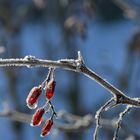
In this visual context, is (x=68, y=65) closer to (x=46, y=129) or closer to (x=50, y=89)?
(x=50, y=89)

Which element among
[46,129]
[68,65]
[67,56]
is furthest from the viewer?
[67,56]

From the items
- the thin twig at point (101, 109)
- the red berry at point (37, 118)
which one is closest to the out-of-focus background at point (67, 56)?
the red berry at point (37, 118)

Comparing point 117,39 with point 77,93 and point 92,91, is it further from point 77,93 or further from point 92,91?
point 77,93

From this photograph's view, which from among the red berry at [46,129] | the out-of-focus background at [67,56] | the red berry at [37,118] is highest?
the out-of-focus background at [67,56]

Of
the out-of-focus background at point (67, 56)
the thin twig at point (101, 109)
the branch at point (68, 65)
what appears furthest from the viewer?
the out-of-focus background at point (67, 56)

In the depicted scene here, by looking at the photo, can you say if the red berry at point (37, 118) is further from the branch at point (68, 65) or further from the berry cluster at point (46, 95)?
the branch at point (68, 65)

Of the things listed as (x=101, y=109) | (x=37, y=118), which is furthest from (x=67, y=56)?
(x=101, y=109)

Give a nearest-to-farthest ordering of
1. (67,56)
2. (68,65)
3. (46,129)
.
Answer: (68,65) < (46,129) < (67,56)

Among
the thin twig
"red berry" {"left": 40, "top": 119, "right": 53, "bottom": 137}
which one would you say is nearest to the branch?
the thin twig

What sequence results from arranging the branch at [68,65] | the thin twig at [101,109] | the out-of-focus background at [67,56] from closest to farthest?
the branch at [68,65], the thin twig at [101,109], the out-of-focus background at [67,56]

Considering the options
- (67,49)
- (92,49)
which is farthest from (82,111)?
(92,49)

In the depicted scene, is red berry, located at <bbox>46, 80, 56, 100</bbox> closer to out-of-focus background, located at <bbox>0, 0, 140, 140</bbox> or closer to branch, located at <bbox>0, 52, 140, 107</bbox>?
branch, located at <bbox>0, 52, 140, 107</bbox>
